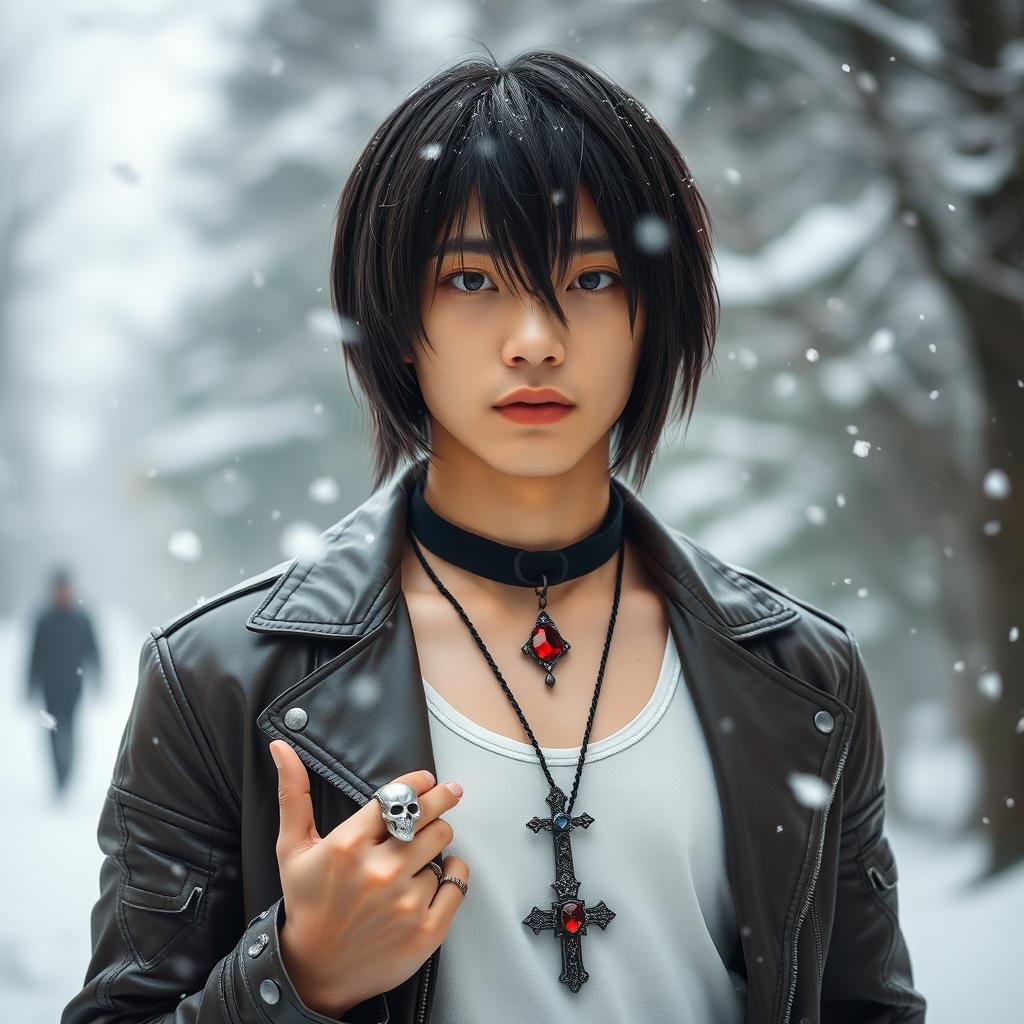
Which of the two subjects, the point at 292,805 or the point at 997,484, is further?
the point at 997,484

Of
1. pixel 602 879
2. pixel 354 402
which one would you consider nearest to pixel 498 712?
pixel 602 879

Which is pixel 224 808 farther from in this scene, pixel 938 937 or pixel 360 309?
pixel 938 937

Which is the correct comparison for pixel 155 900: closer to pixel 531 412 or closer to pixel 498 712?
pixel 498 712

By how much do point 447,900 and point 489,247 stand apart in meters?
0.67

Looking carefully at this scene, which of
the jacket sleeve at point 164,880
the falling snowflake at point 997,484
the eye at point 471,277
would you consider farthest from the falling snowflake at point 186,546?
the eye at point 471,277

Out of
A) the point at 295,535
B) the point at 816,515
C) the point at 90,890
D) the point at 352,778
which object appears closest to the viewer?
the point at 352,778

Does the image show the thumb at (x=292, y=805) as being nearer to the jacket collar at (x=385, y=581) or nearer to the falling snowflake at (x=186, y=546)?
the jacket collar at (x=385, y=581)

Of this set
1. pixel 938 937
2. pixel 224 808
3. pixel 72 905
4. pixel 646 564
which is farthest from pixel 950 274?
pixel 72 905

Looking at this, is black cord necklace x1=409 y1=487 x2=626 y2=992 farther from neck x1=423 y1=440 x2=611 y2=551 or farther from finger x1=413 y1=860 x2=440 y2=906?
neck x1=423 y1=440 x2=611 y2=551

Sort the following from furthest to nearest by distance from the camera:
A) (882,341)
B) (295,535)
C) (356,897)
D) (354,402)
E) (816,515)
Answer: (816,515), (295,535), (882,341), (354,402), (356,897)

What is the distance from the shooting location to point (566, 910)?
1.17 metres

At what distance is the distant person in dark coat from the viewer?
3.33 meters

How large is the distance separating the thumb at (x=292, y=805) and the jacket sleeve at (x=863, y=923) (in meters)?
0.72

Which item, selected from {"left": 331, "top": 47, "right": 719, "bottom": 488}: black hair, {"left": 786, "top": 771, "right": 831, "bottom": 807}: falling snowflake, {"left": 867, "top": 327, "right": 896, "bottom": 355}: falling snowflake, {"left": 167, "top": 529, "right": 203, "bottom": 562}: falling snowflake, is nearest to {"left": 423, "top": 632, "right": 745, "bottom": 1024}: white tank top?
{"left": 786, "top": 771, "right": 831, "bottom": 807}: falling snowflake
